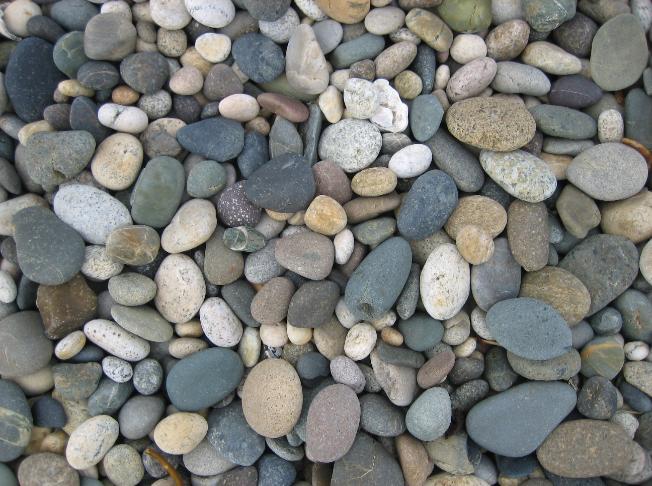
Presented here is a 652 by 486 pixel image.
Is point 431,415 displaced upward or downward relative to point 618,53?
downward

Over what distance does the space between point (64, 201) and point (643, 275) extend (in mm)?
1439

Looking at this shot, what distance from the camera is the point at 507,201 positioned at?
129 cm

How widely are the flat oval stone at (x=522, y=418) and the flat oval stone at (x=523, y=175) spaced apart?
0.46m

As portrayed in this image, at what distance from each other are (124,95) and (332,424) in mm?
952

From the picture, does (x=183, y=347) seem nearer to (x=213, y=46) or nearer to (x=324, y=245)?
(x=324, y=245)

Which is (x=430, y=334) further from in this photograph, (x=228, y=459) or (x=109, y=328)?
(x=109, y=328)

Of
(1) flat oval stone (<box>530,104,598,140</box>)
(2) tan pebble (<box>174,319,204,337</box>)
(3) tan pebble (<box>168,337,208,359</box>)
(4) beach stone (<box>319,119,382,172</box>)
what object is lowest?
(3) tan pebble (<box>168,337,208,359</box>)

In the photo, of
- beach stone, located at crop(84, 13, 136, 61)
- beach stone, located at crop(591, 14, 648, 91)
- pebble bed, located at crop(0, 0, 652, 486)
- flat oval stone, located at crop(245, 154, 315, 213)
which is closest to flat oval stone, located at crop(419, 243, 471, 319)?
pebble bed, located at crop(0, 0, 652, 486)

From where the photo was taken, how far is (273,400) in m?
1.21

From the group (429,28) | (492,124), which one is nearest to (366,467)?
(492,124)

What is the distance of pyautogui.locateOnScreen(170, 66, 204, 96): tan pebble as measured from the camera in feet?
4.25

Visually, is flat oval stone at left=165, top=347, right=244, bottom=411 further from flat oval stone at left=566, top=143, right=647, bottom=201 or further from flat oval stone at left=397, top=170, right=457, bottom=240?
flat oval stone at left=566, top=143, right=647, bottom=201

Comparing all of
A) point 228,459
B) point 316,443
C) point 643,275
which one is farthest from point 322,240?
point 643,275

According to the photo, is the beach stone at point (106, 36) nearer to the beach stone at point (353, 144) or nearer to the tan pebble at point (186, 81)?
the tan pebble at point (186, 81)
